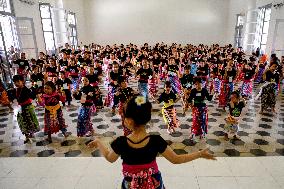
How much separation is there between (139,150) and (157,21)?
1864 centimetres

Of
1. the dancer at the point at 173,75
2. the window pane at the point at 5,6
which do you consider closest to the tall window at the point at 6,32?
the window pane at the point at 5,6

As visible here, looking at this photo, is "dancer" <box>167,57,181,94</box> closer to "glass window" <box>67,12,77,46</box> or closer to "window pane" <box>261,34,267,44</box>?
"window pane" <box>261,34,267,44</box>

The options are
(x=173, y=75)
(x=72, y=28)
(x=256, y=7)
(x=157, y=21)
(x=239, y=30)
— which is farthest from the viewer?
(x=157, y=21)

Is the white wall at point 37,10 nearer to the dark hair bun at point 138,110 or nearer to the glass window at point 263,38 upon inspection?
the dark hair bun at point 138,110

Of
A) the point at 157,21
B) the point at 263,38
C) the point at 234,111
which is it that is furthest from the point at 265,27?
the point at 234,111

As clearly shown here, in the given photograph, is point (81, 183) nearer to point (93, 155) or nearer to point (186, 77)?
point (93, 155)

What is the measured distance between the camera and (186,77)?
650 centimetres

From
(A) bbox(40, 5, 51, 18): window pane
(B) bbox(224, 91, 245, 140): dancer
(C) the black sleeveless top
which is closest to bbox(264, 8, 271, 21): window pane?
(B) bbox(224, 91, 245, 140): dancer

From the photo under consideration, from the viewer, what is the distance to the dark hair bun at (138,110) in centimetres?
159

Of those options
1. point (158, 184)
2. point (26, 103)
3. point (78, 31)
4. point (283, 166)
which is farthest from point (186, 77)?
point (78, 31)

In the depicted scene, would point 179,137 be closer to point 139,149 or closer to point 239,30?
point 139,149

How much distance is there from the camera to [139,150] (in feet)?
5.47

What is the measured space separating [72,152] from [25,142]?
1122 millimetres

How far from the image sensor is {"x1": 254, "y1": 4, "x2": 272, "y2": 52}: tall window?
12133 millimetres
